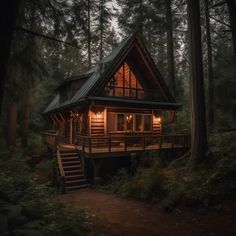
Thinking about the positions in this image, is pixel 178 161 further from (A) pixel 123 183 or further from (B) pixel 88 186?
(B) pixel 88 186

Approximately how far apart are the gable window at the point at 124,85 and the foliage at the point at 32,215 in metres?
10.6

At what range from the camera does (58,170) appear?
13.4 m

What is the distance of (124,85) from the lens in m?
17.6

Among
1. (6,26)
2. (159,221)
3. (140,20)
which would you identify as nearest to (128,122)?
(159,221)

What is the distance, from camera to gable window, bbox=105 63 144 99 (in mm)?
16906

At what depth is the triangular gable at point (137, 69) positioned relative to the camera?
52.6 ft

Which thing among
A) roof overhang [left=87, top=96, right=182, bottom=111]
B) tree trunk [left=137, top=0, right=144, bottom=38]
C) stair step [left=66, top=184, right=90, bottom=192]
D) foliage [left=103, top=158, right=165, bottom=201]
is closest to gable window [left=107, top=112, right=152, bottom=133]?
roof overhang [left=87, top=96, right=182, bottom=111]

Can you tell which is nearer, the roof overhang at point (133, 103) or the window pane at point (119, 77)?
the roof overhang at point (133, 103)

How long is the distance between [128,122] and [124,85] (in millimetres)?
2949

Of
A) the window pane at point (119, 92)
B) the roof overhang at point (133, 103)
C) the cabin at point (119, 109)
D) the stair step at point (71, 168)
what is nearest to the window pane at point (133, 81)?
the cabin at point (119, 109)

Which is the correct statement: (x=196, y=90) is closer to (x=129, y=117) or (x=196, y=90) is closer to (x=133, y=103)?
(x=133, y=103)

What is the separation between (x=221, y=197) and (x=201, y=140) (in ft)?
11.5

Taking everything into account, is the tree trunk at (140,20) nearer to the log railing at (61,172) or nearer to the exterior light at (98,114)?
the exterior light at (98,114)

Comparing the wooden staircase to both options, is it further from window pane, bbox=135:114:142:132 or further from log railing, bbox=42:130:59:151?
window pane, bbox=135:114:142:132
